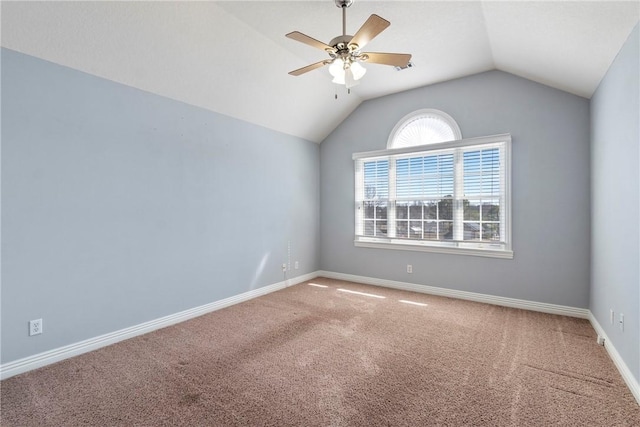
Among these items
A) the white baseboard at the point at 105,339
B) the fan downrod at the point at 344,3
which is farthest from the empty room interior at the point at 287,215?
the fan downrod at the point at 344,3

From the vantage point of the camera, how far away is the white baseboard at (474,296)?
3525mm

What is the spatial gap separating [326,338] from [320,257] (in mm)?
2704

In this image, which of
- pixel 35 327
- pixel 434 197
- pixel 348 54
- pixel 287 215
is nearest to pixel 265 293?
pixel 287 215

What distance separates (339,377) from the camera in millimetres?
2279

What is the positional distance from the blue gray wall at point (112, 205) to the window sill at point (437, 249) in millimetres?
1816

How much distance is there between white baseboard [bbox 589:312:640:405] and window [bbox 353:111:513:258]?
1181 mm

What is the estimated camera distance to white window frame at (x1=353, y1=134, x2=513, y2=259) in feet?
12.7

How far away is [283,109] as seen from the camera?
4336 mm

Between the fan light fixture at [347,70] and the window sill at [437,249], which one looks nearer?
the fan light fixture at [347,70]

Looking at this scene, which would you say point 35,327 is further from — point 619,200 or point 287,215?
point 619,200

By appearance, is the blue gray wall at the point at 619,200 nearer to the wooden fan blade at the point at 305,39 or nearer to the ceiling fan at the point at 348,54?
the ceiling fan at the point at 348,54

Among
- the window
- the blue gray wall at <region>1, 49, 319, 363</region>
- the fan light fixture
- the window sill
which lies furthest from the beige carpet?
the fan light fixture

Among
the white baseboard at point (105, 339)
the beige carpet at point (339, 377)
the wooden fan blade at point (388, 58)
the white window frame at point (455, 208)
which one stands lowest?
the beige carpet at point (339, 377)

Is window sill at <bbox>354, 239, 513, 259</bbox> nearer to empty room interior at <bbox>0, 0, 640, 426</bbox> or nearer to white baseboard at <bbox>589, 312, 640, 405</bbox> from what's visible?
empty room interior at <bbox>0, 0, 640, 426</bbox>
